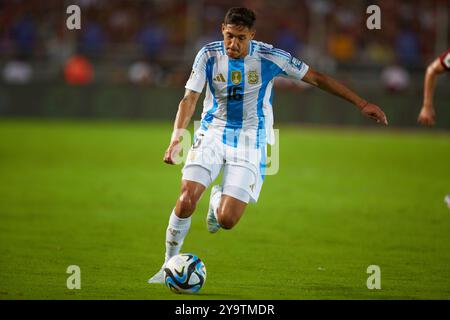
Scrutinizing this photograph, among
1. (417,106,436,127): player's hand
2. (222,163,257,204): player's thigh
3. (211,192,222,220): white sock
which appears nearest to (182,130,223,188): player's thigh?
(222,163,257,204): player's thigh

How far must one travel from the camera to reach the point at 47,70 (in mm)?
24750

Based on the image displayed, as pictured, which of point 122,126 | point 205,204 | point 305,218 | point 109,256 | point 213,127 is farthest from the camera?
point 122,126

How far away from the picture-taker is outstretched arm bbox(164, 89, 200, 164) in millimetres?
6582

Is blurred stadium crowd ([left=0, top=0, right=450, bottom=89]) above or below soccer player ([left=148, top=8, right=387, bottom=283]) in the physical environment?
above

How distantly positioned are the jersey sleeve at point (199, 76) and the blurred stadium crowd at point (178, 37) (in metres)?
17.3

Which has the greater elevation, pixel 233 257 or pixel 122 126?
pixel 122 126

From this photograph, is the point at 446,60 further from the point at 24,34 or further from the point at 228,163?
the point at 24,34

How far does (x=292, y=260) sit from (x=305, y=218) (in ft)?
9.17

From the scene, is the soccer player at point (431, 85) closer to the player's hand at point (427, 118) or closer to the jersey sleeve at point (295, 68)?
the player's hand at point (427, 118)

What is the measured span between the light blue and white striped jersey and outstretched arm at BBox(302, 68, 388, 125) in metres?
0.10

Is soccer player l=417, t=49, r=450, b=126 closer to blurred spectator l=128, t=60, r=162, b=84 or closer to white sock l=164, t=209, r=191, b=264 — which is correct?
white sock l=164, t=209, r=191, b=264

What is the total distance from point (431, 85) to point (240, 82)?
2.34 metres

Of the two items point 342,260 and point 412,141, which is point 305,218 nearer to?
point 342,260
